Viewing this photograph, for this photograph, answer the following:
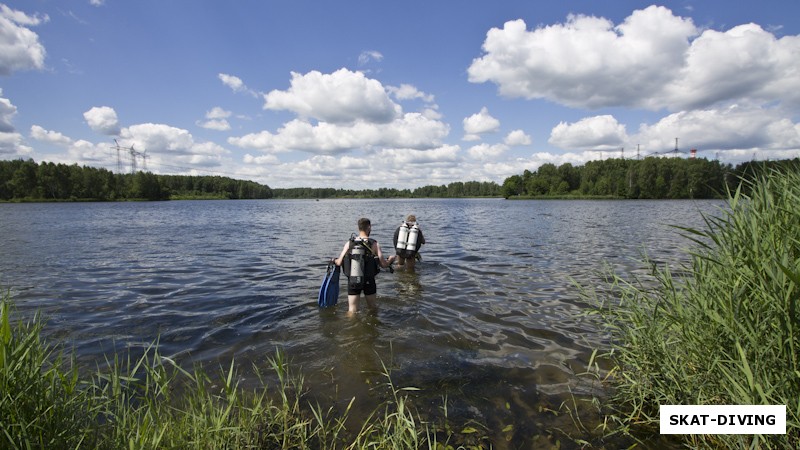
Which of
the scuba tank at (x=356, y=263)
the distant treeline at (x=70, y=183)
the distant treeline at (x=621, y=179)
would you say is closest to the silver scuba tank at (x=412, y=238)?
the scuba tank at (x=356, y=263)

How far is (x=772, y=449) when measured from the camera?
283cm

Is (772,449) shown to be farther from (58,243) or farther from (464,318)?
(58,243)

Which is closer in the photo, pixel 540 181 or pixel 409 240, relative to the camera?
pixel 409 240

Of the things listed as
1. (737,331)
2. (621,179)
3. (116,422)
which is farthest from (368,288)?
(621,179)

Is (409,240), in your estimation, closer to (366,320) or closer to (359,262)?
(359,262)

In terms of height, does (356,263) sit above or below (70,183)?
below

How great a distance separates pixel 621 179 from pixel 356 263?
442 ft

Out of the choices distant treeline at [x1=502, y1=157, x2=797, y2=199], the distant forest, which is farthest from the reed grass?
distant treeline at [x1=502, y1=157, x2=797, y2=199]

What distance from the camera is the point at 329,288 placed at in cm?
879

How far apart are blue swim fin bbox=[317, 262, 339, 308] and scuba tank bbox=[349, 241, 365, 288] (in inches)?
27.1

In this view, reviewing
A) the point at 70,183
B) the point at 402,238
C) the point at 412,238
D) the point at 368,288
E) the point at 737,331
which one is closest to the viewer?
the point at 737,331

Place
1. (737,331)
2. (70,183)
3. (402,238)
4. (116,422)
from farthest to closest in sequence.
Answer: (70,183)
(402,238)
(116,422)
(737,331)

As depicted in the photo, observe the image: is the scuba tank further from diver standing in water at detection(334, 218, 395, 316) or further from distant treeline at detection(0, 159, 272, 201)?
distant treeline at detection(0, 159, 272, 201)

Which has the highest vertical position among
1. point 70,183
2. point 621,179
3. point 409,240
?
point 621,179
